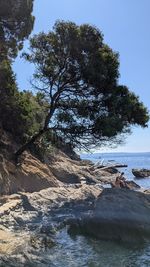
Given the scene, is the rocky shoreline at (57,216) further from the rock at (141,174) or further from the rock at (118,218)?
the rock at (141,174)

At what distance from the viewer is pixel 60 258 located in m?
15.5

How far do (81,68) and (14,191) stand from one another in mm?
9913

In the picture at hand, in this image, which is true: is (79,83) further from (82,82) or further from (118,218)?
(118,218)

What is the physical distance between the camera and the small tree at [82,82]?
100 feet

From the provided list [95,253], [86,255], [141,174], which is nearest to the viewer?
[86,255]

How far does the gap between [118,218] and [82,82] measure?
1222 centimetres

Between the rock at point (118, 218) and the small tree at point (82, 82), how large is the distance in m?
6.99

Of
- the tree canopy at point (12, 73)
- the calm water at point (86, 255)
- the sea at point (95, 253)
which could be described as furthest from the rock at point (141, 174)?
the calm water at point (86, 255)

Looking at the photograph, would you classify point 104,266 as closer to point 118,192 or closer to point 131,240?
point 131,240

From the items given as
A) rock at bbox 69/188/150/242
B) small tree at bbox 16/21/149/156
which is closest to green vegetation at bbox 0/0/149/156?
small tree at bbox 16/21/149/156

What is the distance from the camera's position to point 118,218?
22156mm

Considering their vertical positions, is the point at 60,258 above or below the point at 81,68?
below

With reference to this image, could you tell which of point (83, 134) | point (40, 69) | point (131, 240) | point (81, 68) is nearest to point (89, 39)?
point (81, 68)

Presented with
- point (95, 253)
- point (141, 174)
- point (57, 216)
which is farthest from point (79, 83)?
point (141, 174)
